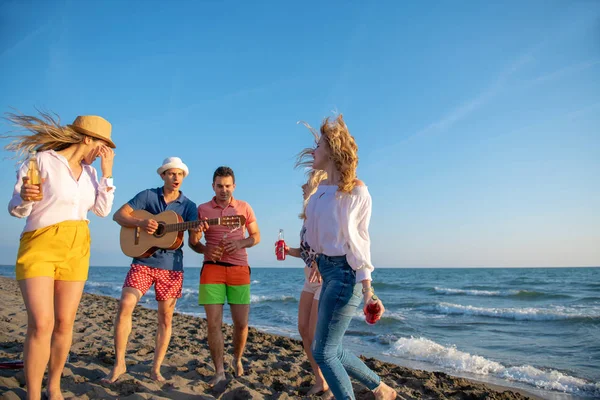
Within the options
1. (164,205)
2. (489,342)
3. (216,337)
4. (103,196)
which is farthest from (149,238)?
(489,342)

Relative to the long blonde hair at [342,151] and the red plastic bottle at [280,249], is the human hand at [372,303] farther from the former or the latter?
the red plastic bottle at [280,249]

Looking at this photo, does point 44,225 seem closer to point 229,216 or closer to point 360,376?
point 229,216

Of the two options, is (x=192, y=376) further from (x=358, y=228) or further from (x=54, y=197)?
(x=358, y=228)

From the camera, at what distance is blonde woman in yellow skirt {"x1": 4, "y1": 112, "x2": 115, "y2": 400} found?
8.96ft

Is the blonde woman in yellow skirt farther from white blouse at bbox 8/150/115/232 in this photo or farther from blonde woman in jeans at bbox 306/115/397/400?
blonde woman in jeans at bbox 306/115/397/400

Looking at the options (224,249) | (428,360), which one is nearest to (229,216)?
(224,249)

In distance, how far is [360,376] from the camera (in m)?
2.81

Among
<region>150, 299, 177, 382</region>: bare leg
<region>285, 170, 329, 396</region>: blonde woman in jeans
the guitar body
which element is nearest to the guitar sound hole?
the guitar body

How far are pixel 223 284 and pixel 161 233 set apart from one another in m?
0.80

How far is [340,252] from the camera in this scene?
273cm

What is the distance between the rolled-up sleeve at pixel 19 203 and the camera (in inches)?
111

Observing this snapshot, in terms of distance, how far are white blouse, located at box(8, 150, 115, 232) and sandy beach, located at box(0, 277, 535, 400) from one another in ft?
4.55

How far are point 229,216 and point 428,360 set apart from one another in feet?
15.3

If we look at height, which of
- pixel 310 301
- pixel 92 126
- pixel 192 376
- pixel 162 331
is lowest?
pixel 192 376
